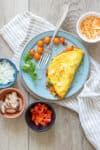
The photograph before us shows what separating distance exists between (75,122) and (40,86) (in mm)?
155

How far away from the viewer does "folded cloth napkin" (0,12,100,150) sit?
A: 1.30 metres

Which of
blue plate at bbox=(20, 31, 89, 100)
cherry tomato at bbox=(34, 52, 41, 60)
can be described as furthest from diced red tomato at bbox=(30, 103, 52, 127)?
cherry tomato at bbox=(34, 52, 41, 60)

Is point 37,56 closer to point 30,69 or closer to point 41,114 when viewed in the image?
point 30,69

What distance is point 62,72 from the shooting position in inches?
51.7

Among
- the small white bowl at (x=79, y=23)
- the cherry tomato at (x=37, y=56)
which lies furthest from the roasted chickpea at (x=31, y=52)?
the small white bowl at (x=79, y=23)

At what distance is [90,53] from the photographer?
1363mm

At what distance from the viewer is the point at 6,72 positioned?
131 centimetres

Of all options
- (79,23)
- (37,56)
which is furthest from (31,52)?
(79,23)

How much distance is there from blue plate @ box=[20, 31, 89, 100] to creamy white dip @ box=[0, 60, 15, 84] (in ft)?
0.11

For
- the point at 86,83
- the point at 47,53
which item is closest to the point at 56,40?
the point at 47,53

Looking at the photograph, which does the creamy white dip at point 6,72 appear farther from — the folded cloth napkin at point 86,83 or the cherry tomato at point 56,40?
the cherry tomato at point 56,40

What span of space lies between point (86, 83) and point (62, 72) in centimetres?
8

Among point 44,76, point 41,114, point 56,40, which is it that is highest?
point 56,40

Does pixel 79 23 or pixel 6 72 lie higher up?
pixel 79 23
